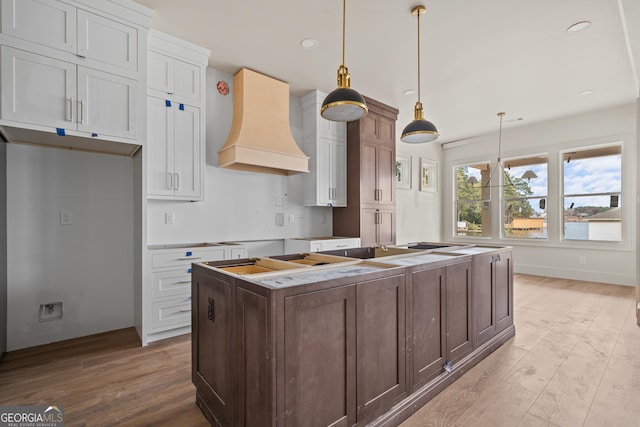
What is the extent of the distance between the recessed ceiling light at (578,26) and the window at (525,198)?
368 cm

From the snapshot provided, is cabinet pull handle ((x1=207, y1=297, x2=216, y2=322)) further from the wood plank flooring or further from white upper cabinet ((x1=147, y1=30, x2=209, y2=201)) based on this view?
white upper cabinet ((x1=147, y1=30, x2=209, y2=201))

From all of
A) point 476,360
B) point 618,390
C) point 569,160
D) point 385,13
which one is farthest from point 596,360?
point 569,160

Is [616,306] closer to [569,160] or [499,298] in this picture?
[499,298]

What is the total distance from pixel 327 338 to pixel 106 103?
2.69 m

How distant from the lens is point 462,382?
2.20m

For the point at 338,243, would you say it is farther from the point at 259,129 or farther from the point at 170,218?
the point at 170,218

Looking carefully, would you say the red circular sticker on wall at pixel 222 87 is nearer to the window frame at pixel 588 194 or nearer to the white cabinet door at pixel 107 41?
the white cabinet door at pixel 107 41

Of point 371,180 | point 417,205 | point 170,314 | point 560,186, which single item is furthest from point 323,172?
point 560,186

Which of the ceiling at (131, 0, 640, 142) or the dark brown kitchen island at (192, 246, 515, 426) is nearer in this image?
the dark brown kitchen island at (192, 246, 515, 426)

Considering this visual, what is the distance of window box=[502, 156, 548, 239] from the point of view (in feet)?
20.2

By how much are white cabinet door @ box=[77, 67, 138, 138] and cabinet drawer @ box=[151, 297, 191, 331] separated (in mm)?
1629

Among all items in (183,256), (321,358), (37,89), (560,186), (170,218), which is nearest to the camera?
(321,358)

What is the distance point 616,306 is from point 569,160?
9.95 feet

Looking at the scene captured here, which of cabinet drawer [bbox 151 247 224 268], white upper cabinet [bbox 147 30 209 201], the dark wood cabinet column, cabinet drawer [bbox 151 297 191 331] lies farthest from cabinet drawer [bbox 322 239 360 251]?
cabinet drawer [bbox 151 297 191 331]
